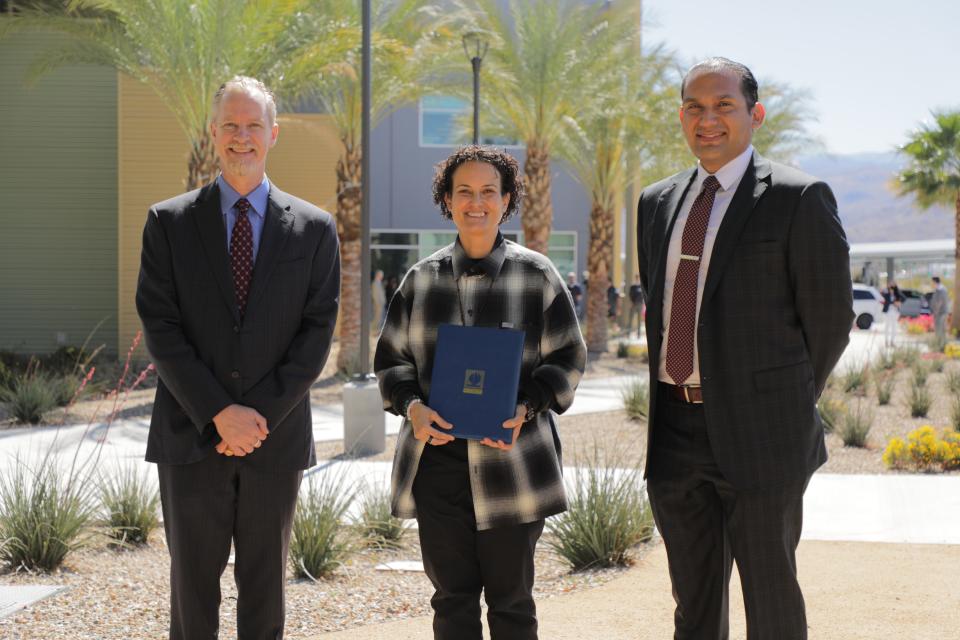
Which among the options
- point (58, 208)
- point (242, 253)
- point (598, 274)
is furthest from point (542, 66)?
point (242, 253)

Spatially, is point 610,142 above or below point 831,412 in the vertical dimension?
above

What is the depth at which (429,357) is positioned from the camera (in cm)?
381

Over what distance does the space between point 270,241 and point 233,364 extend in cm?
46

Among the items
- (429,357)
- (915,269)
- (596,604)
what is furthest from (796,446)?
(915,269)

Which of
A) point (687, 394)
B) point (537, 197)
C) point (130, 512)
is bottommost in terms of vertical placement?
point (130, 512)

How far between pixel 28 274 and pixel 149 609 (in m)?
19.0

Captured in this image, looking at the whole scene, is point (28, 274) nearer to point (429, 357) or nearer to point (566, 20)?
point (566, 20)

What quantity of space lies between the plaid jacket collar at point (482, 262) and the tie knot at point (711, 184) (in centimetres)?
73

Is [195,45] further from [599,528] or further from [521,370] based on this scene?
[521,370]

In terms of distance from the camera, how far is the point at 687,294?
3.64 metres

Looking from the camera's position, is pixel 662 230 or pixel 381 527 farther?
pixel 381 527

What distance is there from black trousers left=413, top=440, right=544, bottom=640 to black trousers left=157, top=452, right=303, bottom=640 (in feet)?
1.70

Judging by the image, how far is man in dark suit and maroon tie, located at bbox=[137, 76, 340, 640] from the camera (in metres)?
3.67

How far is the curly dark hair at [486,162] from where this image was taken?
3.76 m
